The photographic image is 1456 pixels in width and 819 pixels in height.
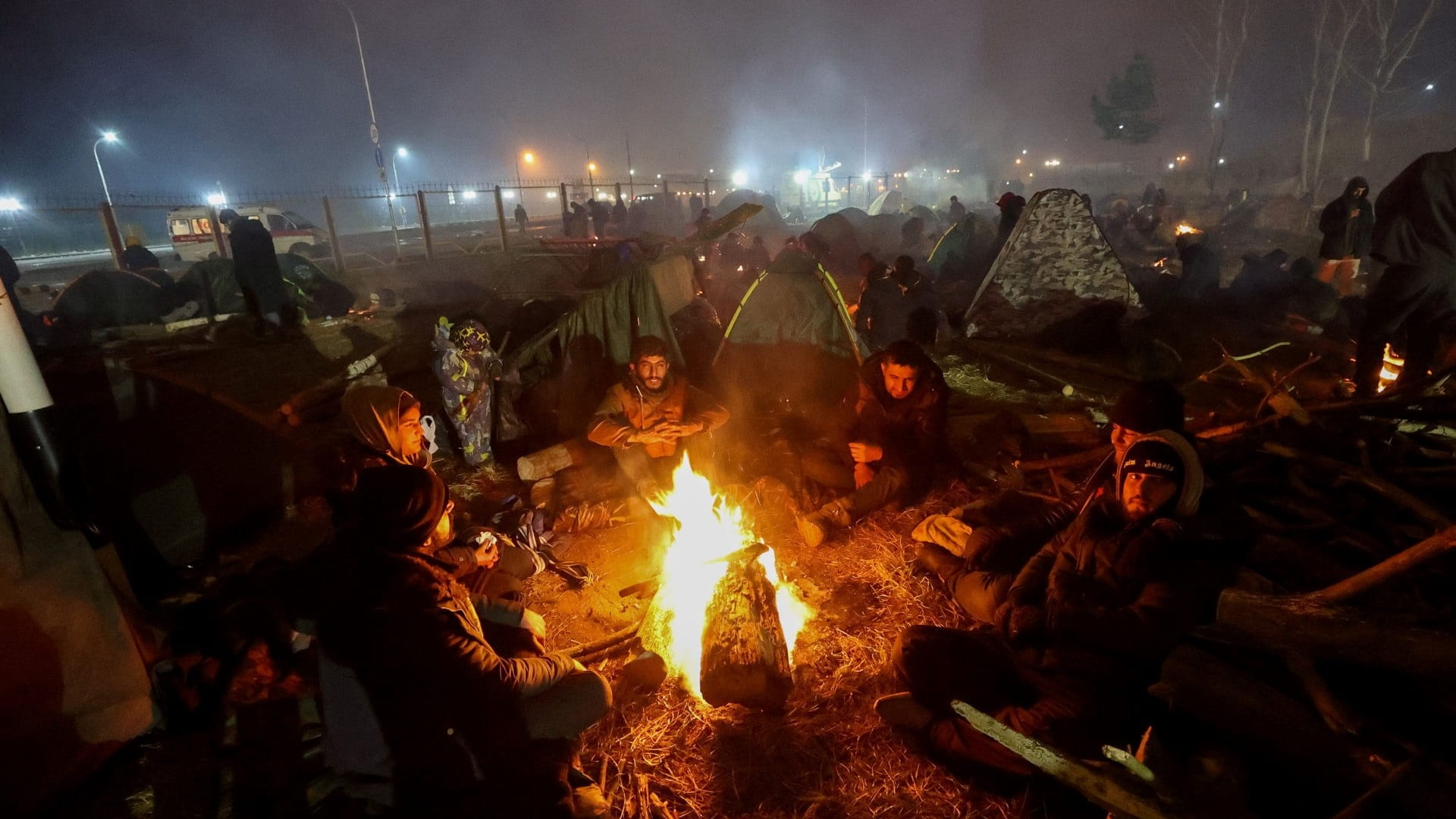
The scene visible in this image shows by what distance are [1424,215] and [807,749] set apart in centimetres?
762

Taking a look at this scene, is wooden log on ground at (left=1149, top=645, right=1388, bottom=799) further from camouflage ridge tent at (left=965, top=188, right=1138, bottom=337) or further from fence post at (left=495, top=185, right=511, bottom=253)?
fence post at (left=495, top=185, right=511, bottom=253)

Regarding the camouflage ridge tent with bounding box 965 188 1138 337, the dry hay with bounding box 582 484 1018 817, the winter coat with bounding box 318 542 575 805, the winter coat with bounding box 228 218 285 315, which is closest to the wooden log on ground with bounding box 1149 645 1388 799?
the dry hay with bounding box 582 484 1018 817

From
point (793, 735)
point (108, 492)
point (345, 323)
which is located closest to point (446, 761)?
point (793, 735)

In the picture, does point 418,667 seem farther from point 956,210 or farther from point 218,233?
point 956,210

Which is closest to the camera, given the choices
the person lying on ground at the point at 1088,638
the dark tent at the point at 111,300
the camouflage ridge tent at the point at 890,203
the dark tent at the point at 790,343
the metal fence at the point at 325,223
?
the person lying on ground at the point at 1088,638

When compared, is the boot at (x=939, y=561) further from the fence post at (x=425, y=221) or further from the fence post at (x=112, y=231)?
the fence post at (x=425, y=221)

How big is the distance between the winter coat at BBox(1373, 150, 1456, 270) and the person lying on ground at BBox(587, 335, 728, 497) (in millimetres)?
6591

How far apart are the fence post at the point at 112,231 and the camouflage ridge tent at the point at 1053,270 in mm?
16153

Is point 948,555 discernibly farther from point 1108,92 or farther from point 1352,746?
point 1108,92

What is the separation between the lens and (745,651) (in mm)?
3367

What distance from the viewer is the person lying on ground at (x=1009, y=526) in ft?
10.9

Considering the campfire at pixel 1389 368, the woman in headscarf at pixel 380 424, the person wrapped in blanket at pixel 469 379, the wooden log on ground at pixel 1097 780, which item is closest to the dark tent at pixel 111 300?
the person wrapped in blanket at pixel 469 379

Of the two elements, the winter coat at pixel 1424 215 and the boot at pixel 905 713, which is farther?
the winter coat at pixel 1424 215

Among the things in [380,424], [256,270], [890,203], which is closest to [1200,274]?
[380,424]
